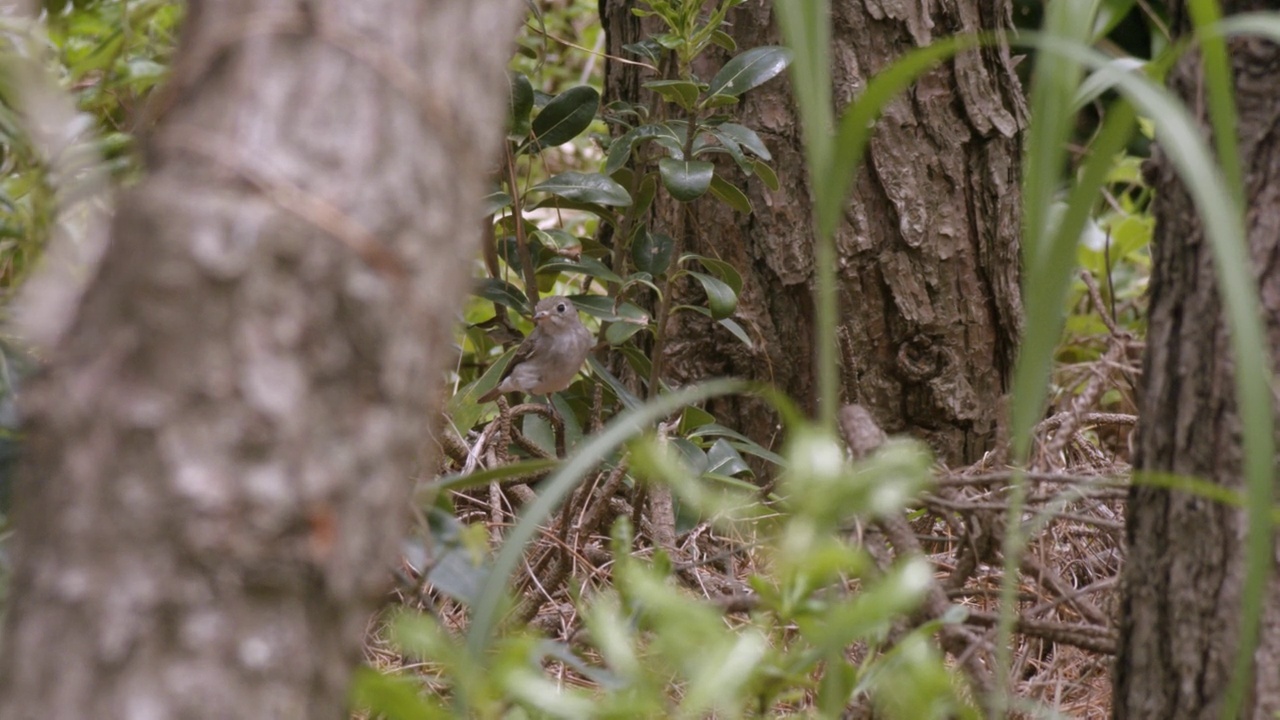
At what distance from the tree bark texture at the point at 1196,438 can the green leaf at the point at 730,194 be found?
147cm

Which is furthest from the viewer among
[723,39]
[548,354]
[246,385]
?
[548,354]

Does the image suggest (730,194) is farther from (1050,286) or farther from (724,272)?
(1050,286)

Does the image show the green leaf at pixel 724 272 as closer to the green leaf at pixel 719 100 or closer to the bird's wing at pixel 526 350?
the green leaf at pixel 719 100

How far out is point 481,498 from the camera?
2.57 m

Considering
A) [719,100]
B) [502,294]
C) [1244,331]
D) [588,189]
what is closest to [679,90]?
[719,100]

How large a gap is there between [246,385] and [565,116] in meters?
2.19

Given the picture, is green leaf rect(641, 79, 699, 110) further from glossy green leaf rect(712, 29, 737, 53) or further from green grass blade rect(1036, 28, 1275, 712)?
green grass blade rect(1036, 28, 1275, 712)

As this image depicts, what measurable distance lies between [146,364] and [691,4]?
6.76ft

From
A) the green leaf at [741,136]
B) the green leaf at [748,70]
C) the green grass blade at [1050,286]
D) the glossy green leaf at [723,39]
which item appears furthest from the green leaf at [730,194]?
the green grass blade at [1050,286]

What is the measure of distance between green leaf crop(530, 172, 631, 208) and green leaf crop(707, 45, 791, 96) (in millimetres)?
309

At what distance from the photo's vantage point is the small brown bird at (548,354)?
3146 millimetres

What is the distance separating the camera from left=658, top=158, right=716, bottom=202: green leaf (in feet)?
8.35

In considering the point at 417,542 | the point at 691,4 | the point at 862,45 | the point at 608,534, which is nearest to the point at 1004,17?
the point at 862,45

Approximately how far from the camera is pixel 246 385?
2.46 feet
